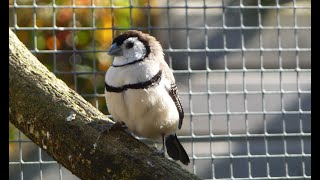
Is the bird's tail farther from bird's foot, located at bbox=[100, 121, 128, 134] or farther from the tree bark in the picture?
the tree bark

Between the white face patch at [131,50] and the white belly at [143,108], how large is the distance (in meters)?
0.18

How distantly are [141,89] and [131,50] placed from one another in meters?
0.25

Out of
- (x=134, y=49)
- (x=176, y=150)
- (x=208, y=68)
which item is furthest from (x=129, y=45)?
(x=208, y=68)

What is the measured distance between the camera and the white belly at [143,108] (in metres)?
3.57

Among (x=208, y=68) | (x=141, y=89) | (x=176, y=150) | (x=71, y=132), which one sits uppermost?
(x=208, y=68)

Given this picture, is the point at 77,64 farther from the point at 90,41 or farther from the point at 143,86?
the point at 143,86

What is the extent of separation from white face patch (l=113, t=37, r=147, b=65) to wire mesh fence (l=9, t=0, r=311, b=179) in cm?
84

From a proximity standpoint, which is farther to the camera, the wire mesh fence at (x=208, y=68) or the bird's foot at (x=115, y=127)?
the wire mesh fence at (x=208, y=68)

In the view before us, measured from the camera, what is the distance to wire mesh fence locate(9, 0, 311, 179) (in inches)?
190

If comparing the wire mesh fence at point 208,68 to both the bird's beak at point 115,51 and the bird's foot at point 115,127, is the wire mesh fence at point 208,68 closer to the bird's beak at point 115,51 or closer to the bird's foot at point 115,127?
the bird's beak at point 115,51

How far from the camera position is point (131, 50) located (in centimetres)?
373

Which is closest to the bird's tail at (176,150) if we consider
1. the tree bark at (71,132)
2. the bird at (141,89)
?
the bird at (141,89)

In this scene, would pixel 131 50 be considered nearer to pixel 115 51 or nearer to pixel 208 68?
pixel 115 51

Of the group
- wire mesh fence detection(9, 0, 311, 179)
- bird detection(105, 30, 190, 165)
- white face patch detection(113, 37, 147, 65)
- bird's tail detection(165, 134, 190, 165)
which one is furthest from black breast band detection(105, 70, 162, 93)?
wire mesh fence detection(9, 0, 311, 179)
